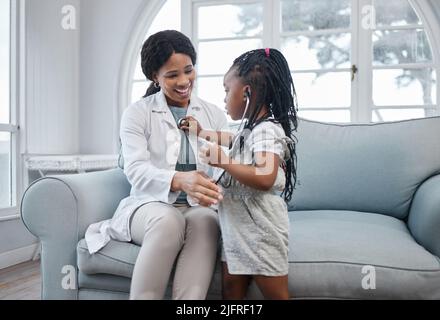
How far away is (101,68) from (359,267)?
247cm

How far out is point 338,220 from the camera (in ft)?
4.56

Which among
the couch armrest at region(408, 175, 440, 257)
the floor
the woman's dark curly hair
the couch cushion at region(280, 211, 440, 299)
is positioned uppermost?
the woman's dark curly hair

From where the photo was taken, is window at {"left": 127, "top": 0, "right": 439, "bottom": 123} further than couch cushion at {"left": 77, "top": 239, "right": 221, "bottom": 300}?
Yes

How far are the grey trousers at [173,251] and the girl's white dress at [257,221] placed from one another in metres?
0.06

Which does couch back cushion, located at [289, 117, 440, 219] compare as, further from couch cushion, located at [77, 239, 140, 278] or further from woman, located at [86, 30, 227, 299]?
couch cushion, located at [77, 239, 140, 278]

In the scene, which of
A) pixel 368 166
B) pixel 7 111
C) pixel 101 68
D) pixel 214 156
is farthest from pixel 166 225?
pixel 101 68


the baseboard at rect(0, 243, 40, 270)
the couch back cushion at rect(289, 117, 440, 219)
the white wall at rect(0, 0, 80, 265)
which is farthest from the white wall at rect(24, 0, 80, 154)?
the couch back cushion at rect(289, 117, 440, 219)

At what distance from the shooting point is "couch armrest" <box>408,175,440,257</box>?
114 centimetres

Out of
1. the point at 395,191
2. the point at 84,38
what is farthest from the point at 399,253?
the point at 84,38

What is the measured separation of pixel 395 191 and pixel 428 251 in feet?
1.21

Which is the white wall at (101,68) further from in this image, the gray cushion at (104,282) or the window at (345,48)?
the gray cushion at (104,282)

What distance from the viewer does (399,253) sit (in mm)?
1113

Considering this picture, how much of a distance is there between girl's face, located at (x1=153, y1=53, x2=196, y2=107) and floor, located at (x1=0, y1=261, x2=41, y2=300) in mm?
1106

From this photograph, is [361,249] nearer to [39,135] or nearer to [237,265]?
[237,265]
